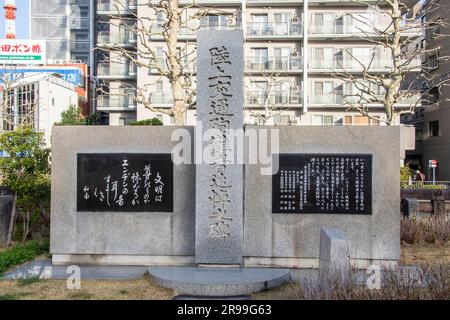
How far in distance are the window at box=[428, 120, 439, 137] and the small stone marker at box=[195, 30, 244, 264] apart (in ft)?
103

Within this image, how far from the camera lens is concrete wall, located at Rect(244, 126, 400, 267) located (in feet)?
24.5

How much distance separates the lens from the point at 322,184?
748cm

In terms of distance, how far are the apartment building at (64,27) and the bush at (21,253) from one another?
47.2m

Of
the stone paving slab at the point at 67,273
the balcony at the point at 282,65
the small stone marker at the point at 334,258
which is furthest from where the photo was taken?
the balcony at the point at 282,65

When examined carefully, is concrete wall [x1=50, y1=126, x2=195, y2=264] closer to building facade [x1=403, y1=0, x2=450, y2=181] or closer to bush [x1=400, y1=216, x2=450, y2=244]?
bush [x1=400, y1=216, x2=450, y2=244]

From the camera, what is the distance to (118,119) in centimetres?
3400

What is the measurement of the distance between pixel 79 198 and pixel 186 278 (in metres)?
2.65

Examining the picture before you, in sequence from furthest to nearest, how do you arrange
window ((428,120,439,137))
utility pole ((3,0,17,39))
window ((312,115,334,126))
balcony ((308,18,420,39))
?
utility pole ((3,0,17,39)), window ((428,120,439,137)), window ((312,115,334,126)), balcony ((308,18,420,39))

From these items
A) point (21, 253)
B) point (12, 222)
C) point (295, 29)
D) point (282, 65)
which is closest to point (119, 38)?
point (282, 65)

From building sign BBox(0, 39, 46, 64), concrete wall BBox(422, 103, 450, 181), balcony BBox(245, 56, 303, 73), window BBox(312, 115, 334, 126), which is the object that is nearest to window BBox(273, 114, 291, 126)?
window BBox(312, 115, 334, 126)

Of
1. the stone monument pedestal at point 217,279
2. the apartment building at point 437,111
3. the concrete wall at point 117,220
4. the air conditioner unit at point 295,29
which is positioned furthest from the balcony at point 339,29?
the stone monument pedestal at point 217,279

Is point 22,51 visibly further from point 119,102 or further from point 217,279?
point 217,279

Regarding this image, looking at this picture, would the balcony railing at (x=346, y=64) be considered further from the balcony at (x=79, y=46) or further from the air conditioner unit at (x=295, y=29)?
the balcony at (x=79, y=46)

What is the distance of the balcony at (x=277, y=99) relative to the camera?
30.6 metres
